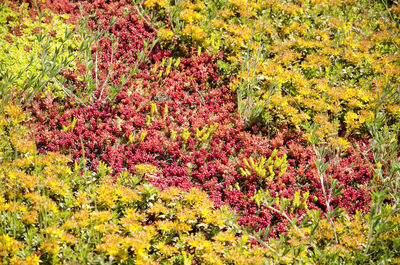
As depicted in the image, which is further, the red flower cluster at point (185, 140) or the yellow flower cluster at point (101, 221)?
the red flower cluster at point (185, 140)

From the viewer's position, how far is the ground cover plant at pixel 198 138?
14.4 feet

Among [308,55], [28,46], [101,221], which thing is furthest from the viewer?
[308,55]

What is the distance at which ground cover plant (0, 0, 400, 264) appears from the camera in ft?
14.4

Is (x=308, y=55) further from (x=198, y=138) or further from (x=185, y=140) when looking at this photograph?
(x=185, y=140)

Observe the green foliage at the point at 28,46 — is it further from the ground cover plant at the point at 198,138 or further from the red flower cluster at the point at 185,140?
the red flower cluster at the point at 185,140

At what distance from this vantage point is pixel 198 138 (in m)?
6.09

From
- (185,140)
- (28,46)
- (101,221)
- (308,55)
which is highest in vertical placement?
(28,46)

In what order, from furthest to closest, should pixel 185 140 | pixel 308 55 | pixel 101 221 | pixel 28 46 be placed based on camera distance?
pixel 308 55, pixel 28 46, pixel 185 140, pixel 101 221

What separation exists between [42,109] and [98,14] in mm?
2973

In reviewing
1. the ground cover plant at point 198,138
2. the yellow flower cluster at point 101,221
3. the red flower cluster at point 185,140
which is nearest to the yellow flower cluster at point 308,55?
the ground cover plant at point 198,138

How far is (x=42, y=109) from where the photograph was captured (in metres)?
6.03

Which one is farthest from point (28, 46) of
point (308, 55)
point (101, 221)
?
point (308, 55)

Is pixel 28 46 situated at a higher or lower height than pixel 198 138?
higher

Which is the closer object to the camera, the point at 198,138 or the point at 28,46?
the point at 198,138
